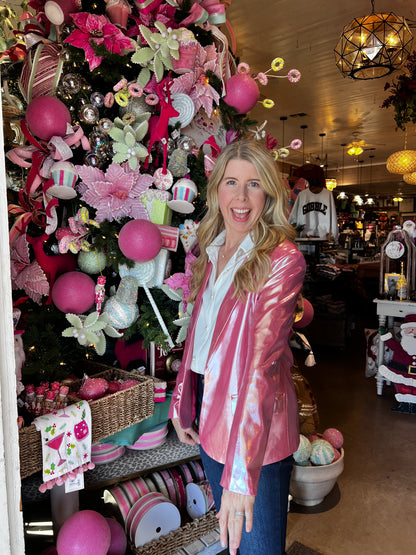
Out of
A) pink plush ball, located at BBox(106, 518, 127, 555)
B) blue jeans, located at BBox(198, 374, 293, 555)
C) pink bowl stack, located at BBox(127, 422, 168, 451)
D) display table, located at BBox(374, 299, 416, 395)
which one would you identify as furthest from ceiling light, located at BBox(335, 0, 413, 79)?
pink plush ball, located at BBox(106, 518, 127, 555)

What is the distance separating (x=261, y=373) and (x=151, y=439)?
968 mm

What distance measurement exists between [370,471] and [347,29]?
3.09 meters

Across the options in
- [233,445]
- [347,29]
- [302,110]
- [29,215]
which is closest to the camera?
[233,445]

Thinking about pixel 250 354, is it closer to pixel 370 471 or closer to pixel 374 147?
pixel 370 471

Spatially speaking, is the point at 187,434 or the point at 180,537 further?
the point at 180,537

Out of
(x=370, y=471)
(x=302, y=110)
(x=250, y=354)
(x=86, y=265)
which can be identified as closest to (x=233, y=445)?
(x=250, y=354)

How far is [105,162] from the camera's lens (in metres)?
1.58

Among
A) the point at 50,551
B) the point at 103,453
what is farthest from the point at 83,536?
the point at 103,453

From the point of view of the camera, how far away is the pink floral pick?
1.40m

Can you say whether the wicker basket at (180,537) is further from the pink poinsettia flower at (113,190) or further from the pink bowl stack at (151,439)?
the pink poinsettia flower at (113,190)

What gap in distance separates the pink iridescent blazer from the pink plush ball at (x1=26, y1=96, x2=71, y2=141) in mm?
802

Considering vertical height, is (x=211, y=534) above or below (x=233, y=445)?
below

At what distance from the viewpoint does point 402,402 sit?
365cm

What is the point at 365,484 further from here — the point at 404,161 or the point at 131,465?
the point at 404,161
